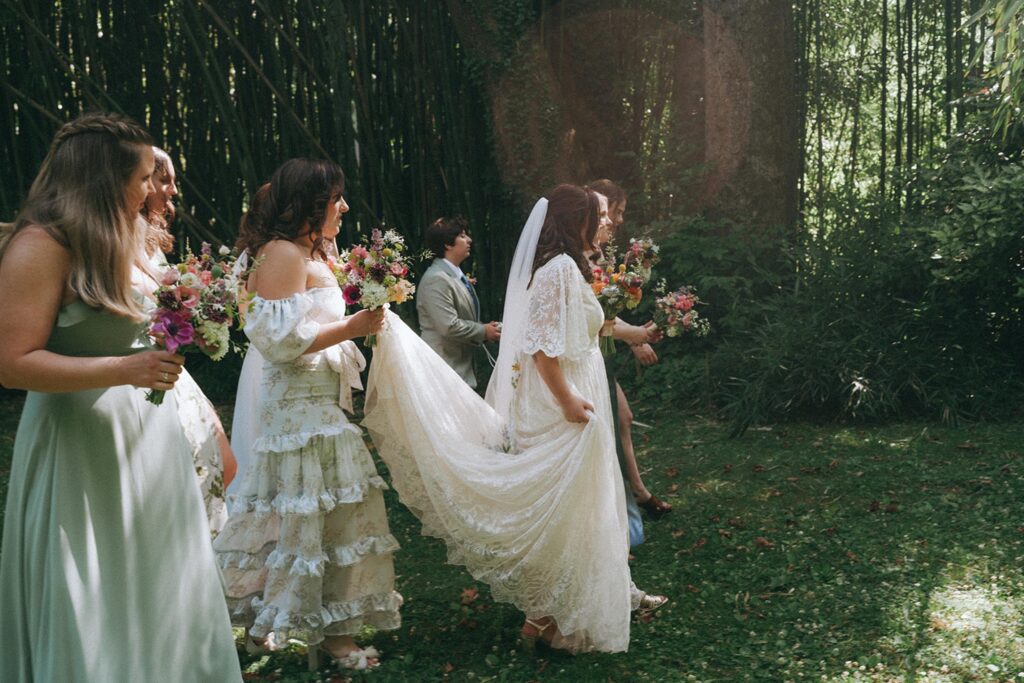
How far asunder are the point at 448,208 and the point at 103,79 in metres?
3.02

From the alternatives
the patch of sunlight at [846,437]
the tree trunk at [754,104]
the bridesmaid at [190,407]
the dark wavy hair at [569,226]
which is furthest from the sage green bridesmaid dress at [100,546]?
the tree trunk at [754,104]

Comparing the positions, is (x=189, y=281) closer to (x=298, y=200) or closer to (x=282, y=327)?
(x=282, y=327)

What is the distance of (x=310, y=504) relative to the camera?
127 inches

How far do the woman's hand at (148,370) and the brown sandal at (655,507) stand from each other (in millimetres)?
3231

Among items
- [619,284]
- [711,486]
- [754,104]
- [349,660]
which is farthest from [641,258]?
[754,104]

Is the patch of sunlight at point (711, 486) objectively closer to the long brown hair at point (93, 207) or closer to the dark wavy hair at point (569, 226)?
the dark wavy hair at point (569, 226)

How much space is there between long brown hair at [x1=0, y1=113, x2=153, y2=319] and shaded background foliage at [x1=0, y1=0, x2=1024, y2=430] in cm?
476

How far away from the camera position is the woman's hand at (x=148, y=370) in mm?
2078

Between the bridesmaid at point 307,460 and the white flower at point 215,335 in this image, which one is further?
the bridesmaid at point 307,460

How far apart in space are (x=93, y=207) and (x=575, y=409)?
1.67 metres

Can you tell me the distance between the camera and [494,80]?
7.21 metres

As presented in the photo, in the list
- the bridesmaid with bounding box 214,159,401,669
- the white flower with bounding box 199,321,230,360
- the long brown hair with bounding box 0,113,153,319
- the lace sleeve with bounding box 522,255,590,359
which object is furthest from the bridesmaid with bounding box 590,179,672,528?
the long brown hair with bounding box 0,113,153,319

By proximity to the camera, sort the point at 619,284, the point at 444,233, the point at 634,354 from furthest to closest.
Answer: the point at 444,233 < the point at 634,354 < the point at 619,284

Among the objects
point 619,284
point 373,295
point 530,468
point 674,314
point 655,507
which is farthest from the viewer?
point 655,507
